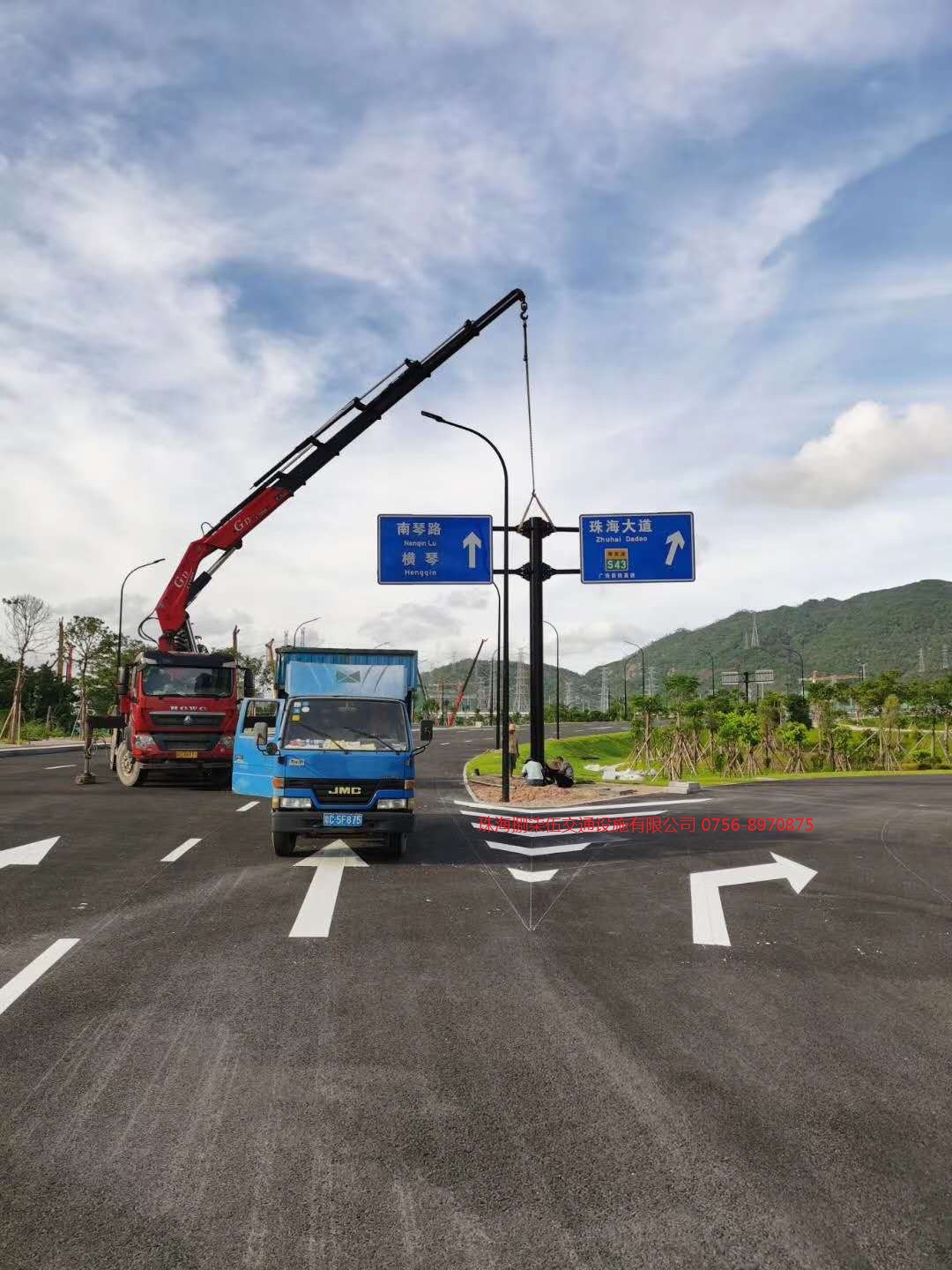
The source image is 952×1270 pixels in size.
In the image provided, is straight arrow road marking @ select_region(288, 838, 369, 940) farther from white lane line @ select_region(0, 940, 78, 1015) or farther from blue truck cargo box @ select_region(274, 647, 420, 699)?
blue truck cargo box @ select_region(274, 647, 420, 699)

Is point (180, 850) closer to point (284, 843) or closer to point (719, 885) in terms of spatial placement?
point (284, 843)

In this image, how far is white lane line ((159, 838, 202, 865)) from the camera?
1091 centimetres

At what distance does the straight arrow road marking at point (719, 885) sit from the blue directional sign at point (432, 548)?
10.5 meters

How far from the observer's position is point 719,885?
979 centimetres

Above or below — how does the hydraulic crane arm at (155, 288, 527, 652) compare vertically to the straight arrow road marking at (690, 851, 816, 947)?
above

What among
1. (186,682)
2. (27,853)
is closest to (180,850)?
(27,853)

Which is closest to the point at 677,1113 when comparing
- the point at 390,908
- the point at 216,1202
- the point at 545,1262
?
the point at 545,1262

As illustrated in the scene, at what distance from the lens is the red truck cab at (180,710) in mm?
19844

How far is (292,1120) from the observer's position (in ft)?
13.2

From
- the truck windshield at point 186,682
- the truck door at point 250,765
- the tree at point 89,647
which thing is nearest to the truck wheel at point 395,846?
the truck door at point 250,765

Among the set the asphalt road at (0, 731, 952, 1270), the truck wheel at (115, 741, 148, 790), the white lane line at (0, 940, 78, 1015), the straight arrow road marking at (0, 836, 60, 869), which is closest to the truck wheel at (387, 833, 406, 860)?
the asphalt road at (0, 731, 952, 1270)

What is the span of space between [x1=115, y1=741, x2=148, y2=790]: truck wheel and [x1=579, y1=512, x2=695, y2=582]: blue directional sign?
11641 millimetres

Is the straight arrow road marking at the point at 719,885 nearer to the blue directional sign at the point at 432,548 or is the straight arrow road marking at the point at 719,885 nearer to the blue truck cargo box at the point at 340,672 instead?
the blue truck cargo box at the point at 340,672

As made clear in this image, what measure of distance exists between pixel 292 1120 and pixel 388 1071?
686 mm
